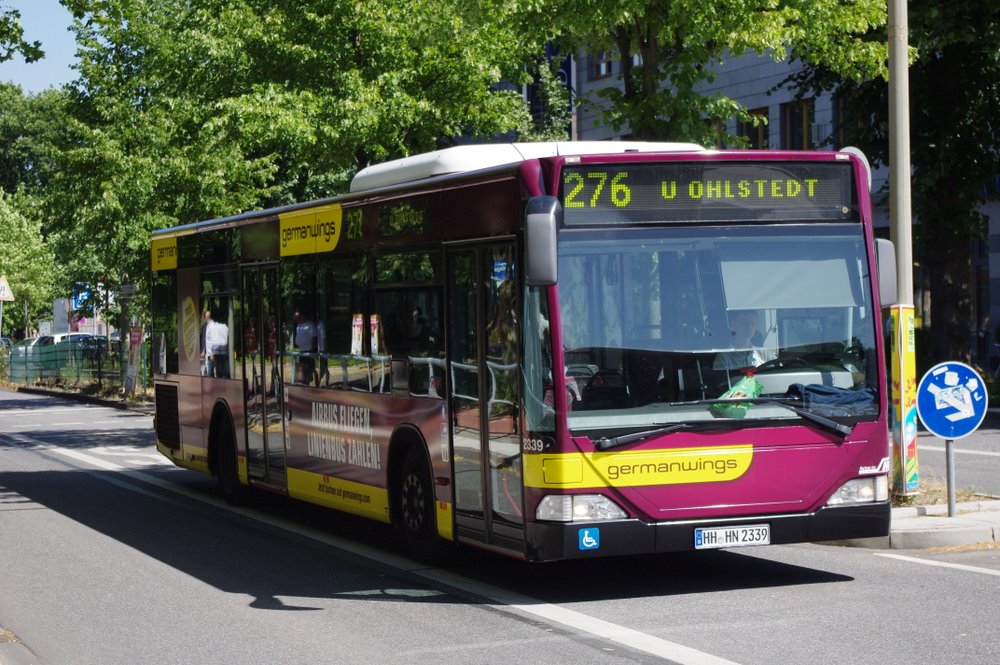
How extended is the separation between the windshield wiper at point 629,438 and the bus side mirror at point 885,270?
5.43 ft

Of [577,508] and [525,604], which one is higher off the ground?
[577,508]

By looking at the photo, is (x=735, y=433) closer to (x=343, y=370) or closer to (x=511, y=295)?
(x=511, y=295)

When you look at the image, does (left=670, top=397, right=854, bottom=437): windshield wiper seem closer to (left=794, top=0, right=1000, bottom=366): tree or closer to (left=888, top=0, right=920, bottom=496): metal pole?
(left=888, top=0, right=920, bottom=496): metal pole

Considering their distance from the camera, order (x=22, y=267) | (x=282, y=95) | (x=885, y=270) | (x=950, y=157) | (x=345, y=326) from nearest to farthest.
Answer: (x=885, y=270), (x=345, y=326), (x=282, y=95), (x=950, y=157), (x=22, y=267)

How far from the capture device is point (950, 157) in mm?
29844

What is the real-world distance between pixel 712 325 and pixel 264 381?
648cm

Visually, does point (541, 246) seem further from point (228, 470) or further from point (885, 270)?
point (228, 470)

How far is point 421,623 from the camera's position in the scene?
30.0 feet

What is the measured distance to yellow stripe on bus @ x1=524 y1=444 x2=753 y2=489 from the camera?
9289mm

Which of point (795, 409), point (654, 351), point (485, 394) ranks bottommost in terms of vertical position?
point (795, 409)

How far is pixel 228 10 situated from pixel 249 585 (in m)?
15.9

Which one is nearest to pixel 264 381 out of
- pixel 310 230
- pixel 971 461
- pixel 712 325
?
pixel 310 230

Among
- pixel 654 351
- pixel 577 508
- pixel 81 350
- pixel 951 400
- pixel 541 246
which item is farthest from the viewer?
pixel 81 350

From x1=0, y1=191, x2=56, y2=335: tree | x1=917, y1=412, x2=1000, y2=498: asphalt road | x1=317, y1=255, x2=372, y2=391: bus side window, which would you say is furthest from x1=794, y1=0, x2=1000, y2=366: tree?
x1=0, y1=191, x2=56, y2=335: tree
